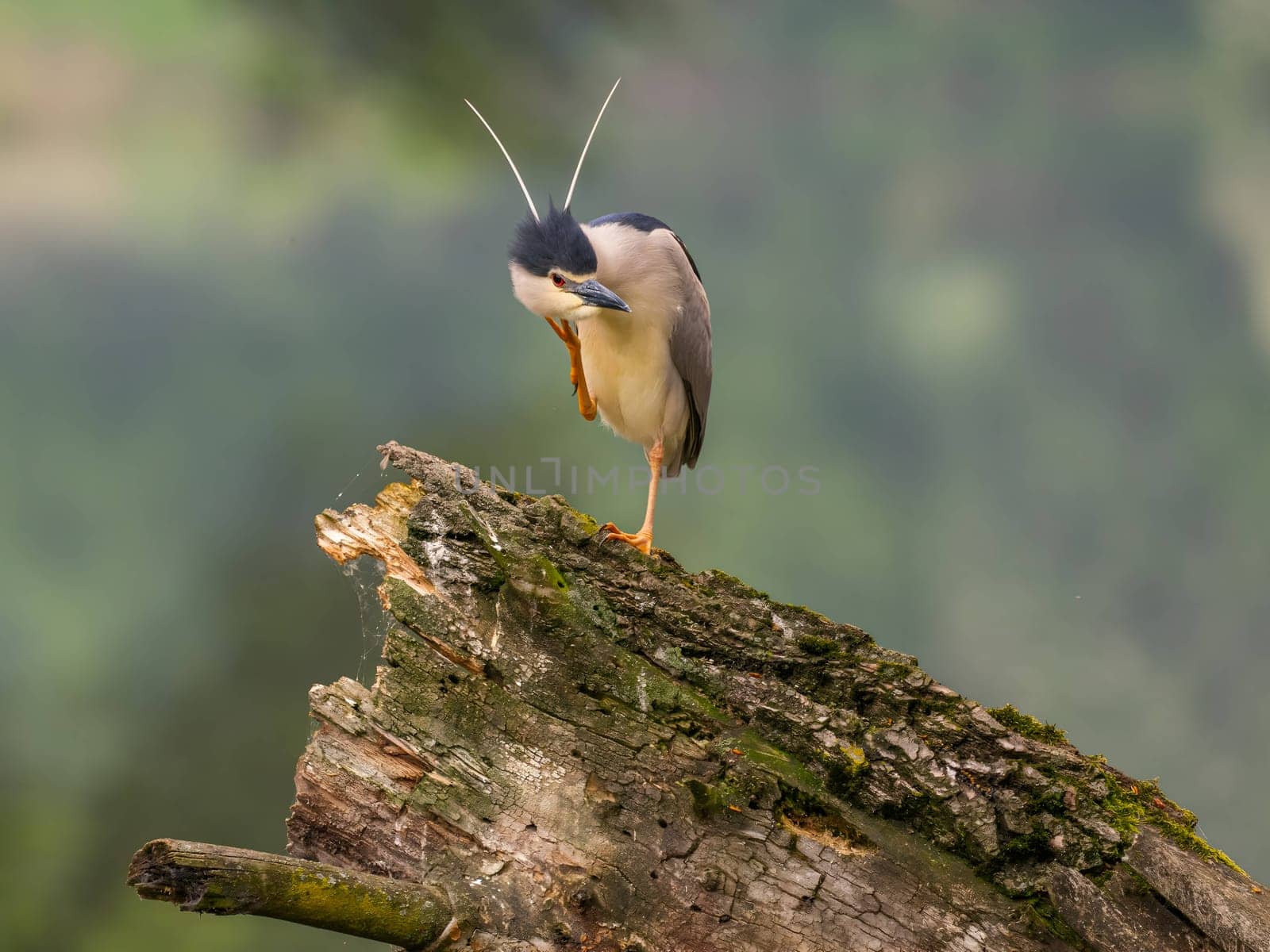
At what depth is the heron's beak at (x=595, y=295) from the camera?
3264mm

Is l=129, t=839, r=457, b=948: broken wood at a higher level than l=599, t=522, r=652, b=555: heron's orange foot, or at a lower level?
lower

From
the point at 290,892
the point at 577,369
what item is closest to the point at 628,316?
the point at 577,369

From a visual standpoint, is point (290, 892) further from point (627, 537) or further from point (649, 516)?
point (649, 516)

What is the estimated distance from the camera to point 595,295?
10.8 feet

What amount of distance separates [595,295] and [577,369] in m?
0.67

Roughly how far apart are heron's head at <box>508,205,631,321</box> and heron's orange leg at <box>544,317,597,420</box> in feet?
0.78

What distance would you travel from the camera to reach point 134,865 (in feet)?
5.35

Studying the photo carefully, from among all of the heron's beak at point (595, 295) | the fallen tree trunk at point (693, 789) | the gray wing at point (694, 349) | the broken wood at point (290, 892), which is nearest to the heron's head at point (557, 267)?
the heron's beak at point (595, 295)

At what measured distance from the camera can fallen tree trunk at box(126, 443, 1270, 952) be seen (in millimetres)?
2078

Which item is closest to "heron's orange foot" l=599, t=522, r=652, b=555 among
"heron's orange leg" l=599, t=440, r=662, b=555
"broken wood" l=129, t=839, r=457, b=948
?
"heron's orange leg" l=599, t=440, r=662, b=555

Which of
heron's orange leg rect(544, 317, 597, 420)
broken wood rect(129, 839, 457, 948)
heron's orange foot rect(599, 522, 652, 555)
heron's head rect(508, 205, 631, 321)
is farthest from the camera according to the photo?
heron's orange leg rect(544, 317, 597, 420)

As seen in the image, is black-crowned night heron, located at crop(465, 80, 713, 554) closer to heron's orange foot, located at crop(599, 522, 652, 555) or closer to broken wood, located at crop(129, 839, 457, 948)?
heron's orange foot, located at crop(599, 522, 652, 555)

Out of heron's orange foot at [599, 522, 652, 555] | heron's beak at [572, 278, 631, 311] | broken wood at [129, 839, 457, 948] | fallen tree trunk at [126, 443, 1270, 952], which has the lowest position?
broken wood at [129, 839, 457, 948]

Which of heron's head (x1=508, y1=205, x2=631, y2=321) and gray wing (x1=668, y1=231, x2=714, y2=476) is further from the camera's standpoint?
gray wing (x1=668, y1=231, x2=714, y2=476)
